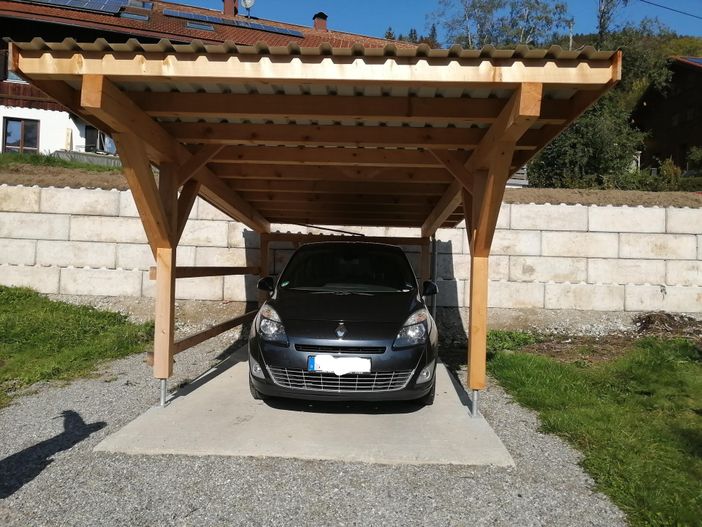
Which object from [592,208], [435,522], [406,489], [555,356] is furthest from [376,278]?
[592,208]

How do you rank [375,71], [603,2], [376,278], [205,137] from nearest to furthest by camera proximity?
[375,71]
[205,137]
[376,278]
[603,2]

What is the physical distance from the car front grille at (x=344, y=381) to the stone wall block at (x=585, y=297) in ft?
18.3

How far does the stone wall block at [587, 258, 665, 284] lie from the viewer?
355 inches

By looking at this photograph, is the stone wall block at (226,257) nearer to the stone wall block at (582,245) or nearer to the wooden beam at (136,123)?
the wooden beam at (136,123)

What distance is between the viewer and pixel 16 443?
3914mm

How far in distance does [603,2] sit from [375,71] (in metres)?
36.9

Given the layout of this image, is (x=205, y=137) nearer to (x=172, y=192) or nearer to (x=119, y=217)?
(x=172, y=192)

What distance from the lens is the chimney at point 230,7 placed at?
31.6 meters

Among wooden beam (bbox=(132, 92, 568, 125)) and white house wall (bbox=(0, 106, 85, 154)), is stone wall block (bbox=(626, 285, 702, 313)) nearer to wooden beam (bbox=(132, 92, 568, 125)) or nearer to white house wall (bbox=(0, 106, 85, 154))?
wooden beam (bbox=(132, 92, 568, 125))

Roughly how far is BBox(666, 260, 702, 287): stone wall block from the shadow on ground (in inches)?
356

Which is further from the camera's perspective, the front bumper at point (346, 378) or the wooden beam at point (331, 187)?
the wooden beam at point (331, 187)

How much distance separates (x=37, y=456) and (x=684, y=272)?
9749mm

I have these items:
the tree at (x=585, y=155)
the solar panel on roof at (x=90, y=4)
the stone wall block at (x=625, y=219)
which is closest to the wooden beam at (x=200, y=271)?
the stone wall block at (x=625, y=219)

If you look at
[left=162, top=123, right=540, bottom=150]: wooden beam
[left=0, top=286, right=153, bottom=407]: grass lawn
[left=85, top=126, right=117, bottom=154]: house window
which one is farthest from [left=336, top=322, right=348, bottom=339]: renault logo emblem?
[left=85, top=126, right=117, bottom=154]: house window
